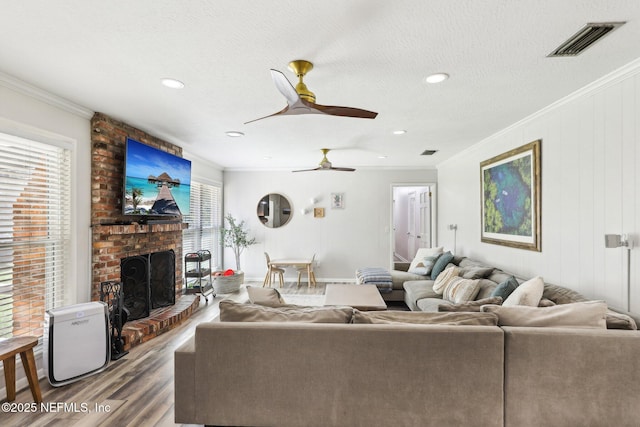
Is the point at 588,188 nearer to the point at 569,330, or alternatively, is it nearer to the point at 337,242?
the point at 569,330

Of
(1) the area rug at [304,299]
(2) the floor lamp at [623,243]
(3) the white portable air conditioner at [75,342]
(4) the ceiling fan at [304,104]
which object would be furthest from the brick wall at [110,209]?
(2) the floor lamp at [623,243]

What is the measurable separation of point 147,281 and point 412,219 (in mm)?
7157

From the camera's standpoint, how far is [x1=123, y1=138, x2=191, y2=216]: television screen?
3.55 metres

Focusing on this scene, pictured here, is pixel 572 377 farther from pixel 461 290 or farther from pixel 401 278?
pixel 401 278

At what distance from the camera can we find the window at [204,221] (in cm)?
555

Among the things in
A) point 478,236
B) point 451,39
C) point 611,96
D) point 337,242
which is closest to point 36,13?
point 451,39

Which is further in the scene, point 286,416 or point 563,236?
point 563,236

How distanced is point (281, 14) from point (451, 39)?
3.34ft

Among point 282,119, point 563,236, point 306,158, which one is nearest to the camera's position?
point 563,236

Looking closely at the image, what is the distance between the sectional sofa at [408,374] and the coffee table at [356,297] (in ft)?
5.39

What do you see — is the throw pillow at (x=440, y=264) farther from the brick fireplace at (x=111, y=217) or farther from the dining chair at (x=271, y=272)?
the brick fireplace at (x=111, y=217)

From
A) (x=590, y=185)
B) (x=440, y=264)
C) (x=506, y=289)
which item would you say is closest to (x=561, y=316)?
(x=506, y=289)

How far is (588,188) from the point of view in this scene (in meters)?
2.67

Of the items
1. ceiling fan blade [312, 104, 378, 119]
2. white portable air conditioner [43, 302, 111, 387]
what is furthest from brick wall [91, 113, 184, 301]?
ceiling fan blade [312, 104, 378, 119]
